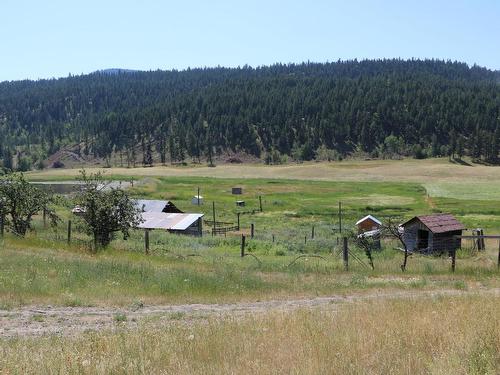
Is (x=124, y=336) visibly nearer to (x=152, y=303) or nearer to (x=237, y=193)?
(x=152, y=303)

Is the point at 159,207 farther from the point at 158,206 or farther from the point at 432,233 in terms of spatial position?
the point at 432,233

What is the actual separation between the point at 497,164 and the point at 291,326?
581 ft

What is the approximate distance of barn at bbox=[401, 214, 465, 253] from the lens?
3828 centimetres

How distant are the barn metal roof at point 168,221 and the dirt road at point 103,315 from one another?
1529 inches

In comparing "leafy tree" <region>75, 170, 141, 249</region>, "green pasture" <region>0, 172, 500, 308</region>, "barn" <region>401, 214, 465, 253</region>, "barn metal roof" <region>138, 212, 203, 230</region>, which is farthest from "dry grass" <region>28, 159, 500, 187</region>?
"leafy tree" <region>75, 170, 141, 249</region>

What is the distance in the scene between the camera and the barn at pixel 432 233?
38.3m

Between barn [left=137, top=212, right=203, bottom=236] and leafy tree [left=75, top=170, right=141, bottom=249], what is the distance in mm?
24082

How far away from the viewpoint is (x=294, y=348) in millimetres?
6723

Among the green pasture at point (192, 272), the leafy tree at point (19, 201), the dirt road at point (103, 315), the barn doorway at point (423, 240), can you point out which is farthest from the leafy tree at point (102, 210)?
the barn doorway at point (423, 240)

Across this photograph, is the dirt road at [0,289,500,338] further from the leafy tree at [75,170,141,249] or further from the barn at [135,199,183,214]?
the barn at [135,199,183,214]

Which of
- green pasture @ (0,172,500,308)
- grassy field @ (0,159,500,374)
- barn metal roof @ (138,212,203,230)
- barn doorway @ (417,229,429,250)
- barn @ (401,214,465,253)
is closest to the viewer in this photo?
grassy field @ (0,159,500,374)

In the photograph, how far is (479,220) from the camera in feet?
208

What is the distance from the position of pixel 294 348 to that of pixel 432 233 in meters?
34.3

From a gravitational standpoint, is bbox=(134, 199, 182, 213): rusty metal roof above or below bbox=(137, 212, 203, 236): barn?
above
